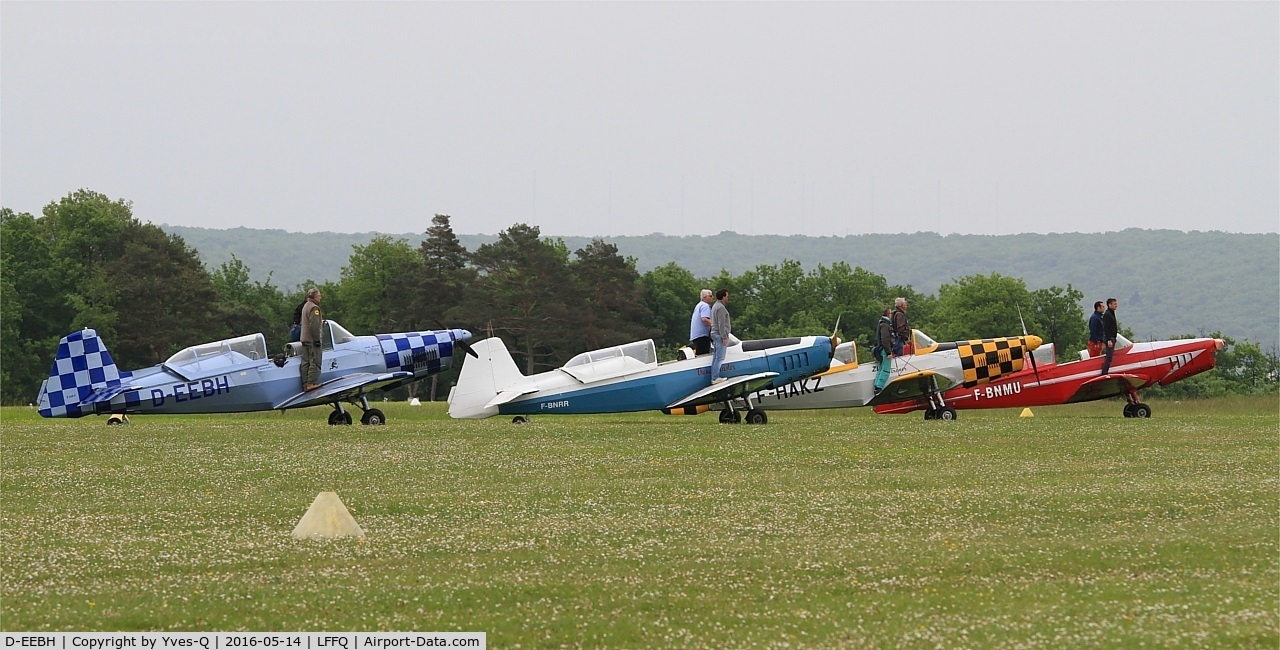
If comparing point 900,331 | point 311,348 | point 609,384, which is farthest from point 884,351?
point 311,348

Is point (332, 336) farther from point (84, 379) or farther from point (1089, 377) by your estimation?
point (1089, 377)

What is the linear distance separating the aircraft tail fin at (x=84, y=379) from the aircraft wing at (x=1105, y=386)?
15733 mm

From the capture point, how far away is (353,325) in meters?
92.6

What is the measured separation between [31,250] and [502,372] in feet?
199

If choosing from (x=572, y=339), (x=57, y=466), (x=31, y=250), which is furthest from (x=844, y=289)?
(x=57, y=466)

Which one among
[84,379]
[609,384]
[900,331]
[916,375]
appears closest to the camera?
[609,384]

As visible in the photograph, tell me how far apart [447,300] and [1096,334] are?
5766 cm

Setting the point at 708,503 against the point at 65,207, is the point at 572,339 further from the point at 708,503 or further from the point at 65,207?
the point at 708,503

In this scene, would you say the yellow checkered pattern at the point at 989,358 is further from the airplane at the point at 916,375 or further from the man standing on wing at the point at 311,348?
the man standing on wing at the point at 311,348

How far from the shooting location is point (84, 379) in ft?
69.2

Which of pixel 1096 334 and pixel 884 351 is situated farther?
pixel 1096 334

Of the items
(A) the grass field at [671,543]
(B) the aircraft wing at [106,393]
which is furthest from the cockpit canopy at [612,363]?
(B) the aircraft wing at [106,393]

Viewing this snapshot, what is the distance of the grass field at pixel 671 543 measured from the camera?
6.75m

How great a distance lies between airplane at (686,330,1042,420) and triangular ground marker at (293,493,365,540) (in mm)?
14734
